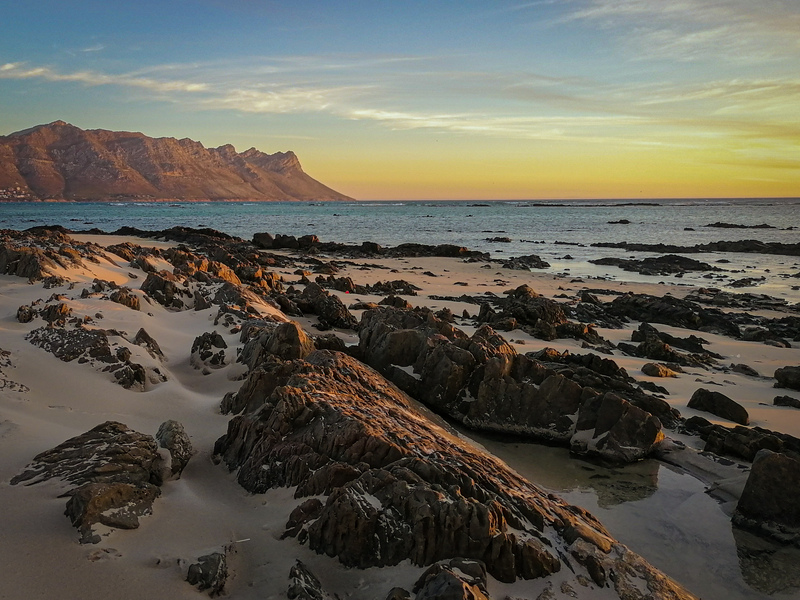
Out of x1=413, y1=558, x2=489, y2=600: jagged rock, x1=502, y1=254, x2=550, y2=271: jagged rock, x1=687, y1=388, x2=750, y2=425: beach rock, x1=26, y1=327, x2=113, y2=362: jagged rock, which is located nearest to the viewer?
x1=413, y1=558, x2=489, y2=600: jagged rock

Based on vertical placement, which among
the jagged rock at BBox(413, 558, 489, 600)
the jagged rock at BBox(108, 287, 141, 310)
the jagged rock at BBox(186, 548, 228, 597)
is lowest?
the jagged rock at BBox(186, 548, 228, 597)

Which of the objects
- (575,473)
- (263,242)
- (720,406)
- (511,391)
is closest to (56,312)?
(511,391)

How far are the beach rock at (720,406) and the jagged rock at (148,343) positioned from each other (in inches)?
340

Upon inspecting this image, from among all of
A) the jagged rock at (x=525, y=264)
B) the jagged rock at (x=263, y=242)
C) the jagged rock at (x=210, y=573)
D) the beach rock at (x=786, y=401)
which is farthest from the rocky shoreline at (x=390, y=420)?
the jagged rock at (x=263, y=242)

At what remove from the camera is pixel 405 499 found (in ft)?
12.3

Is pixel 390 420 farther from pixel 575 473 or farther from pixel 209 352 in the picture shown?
pixel 209 352

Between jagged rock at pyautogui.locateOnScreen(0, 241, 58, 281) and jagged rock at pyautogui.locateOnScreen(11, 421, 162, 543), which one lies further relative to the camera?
jagged rock at pyautogui.locateOnScreen(0, 241, 58, 281)

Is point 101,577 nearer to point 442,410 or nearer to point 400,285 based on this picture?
point 442,410

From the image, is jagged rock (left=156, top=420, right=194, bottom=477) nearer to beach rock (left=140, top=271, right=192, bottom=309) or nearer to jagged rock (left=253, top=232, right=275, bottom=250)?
beach rock (left=140, top=271, right=192, bottom=309)

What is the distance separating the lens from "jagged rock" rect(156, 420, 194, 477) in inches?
182

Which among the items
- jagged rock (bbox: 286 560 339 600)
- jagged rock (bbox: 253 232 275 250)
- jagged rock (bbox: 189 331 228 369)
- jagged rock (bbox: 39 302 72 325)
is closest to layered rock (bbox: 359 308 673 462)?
jagged rock (bbox: 189 331 228 369)

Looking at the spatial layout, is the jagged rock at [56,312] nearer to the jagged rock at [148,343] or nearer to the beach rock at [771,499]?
the jagged rock at [148,343]

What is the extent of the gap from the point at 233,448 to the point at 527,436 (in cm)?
441

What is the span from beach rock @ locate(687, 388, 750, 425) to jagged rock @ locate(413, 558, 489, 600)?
22.4ft
